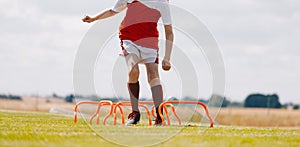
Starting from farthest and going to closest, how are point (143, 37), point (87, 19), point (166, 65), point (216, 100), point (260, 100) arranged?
point (260, 100)
point (216, 100)
point (87, 19)
point (143, 37)
point (166, 65)

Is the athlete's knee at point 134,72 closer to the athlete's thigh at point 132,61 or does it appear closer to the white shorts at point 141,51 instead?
the athlete's thigh at point 132,61

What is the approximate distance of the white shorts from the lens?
6.34m

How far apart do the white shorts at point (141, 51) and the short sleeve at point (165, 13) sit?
39 centimetres

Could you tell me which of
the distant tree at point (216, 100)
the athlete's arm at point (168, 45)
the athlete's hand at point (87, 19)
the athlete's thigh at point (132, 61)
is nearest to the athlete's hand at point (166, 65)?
the athlete's arm at point (168, 45)

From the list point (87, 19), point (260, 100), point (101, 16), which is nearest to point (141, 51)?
point (101, 16)

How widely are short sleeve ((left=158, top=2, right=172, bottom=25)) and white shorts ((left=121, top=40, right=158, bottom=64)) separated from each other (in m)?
0.39

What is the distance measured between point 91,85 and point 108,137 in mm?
2240

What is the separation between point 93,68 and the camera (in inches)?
253

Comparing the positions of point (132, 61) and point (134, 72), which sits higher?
point (132, 61)

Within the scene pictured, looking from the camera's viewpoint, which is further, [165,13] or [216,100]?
[216,100]

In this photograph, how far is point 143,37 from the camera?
6.36 meters

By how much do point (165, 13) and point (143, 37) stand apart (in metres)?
0.40

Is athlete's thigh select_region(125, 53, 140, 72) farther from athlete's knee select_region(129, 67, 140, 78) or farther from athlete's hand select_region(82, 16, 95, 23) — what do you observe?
athlete's hand select_region(82, 16, 95, 23)

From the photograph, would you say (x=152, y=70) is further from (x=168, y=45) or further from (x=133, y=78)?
(x=168, y=45)
